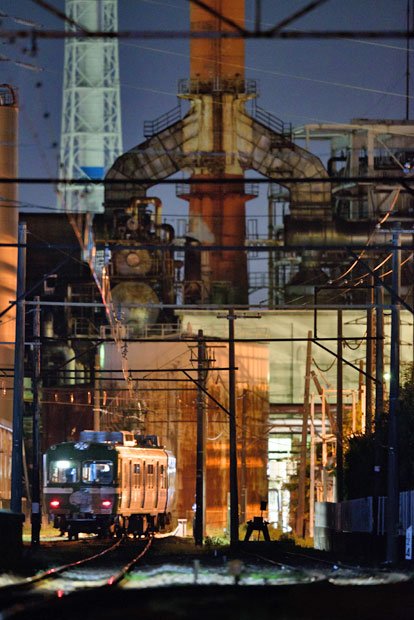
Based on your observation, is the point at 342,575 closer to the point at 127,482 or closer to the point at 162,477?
the point at 127,482

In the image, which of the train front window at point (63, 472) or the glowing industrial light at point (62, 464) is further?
the glowing industrial light at point (62, 464)

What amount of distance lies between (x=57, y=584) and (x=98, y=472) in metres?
28.6

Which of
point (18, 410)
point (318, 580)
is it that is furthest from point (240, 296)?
point (318, 580)

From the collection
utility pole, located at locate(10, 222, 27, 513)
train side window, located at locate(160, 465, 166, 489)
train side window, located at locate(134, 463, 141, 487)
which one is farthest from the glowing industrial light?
utility pole, located at locate(10, 222, 27, 513)

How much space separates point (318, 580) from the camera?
21.4 meters

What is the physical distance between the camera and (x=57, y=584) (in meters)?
21.1

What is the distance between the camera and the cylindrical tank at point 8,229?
67250mm

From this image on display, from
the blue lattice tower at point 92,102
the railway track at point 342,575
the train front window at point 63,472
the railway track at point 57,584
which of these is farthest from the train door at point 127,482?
the blue lattice tower at point 92,102

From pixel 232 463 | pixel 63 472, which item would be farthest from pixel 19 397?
pixel 232 463

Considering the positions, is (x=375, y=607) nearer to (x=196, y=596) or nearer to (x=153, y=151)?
(x=196, y=596)

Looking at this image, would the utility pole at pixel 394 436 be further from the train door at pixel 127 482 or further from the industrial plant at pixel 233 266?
the industrial plant at pixel 233 266

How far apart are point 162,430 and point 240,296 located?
51.1 feet

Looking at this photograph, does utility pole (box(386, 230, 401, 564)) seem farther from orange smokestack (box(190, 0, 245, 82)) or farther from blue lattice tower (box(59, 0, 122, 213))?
blue lattice tower (box(59, 0, 122, 213))

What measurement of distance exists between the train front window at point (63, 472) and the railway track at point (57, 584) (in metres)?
19.4
